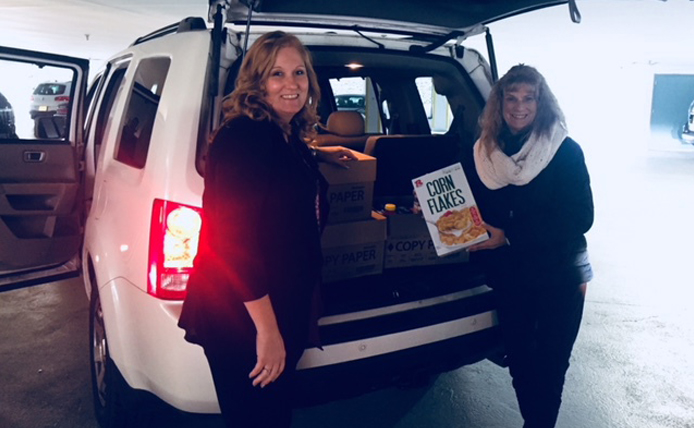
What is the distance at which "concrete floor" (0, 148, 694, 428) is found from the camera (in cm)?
263

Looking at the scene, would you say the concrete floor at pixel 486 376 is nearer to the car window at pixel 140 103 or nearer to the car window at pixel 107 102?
the car window at pixel 140 103

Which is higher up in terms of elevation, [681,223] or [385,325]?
[385,325]

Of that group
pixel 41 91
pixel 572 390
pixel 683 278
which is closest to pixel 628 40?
pixel 683 278

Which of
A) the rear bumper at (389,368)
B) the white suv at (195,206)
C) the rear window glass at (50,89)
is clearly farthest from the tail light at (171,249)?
the rear window glass at (50,89)

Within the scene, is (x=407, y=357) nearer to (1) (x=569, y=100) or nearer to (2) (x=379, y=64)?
(2) (x=379, y=64)

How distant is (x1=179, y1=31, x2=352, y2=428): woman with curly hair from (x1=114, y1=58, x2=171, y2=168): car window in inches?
36.8

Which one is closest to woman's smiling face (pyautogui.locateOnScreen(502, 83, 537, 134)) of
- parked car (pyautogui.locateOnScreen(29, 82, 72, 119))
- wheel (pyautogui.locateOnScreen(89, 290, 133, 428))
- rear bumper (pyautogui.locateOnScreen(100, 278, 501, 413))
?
rear bumper (pyautogui.locateOnScreen(100, 278, 501, 413))

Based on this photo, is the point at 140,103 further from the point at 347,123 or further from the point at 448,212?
the point at 347,123

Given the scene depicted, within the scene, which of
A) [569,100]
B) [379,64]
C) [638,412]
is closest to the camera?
[379,64]

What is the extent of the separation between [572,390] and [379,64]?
1928 mm

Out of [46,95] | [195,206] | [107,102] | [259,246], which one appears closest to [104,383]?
[195,206]

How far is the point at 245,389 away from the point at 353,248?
908 millimetres

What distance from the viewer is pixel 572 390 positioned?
296cm

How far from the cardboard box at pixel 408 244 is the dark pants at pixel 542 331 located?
0.40 m
